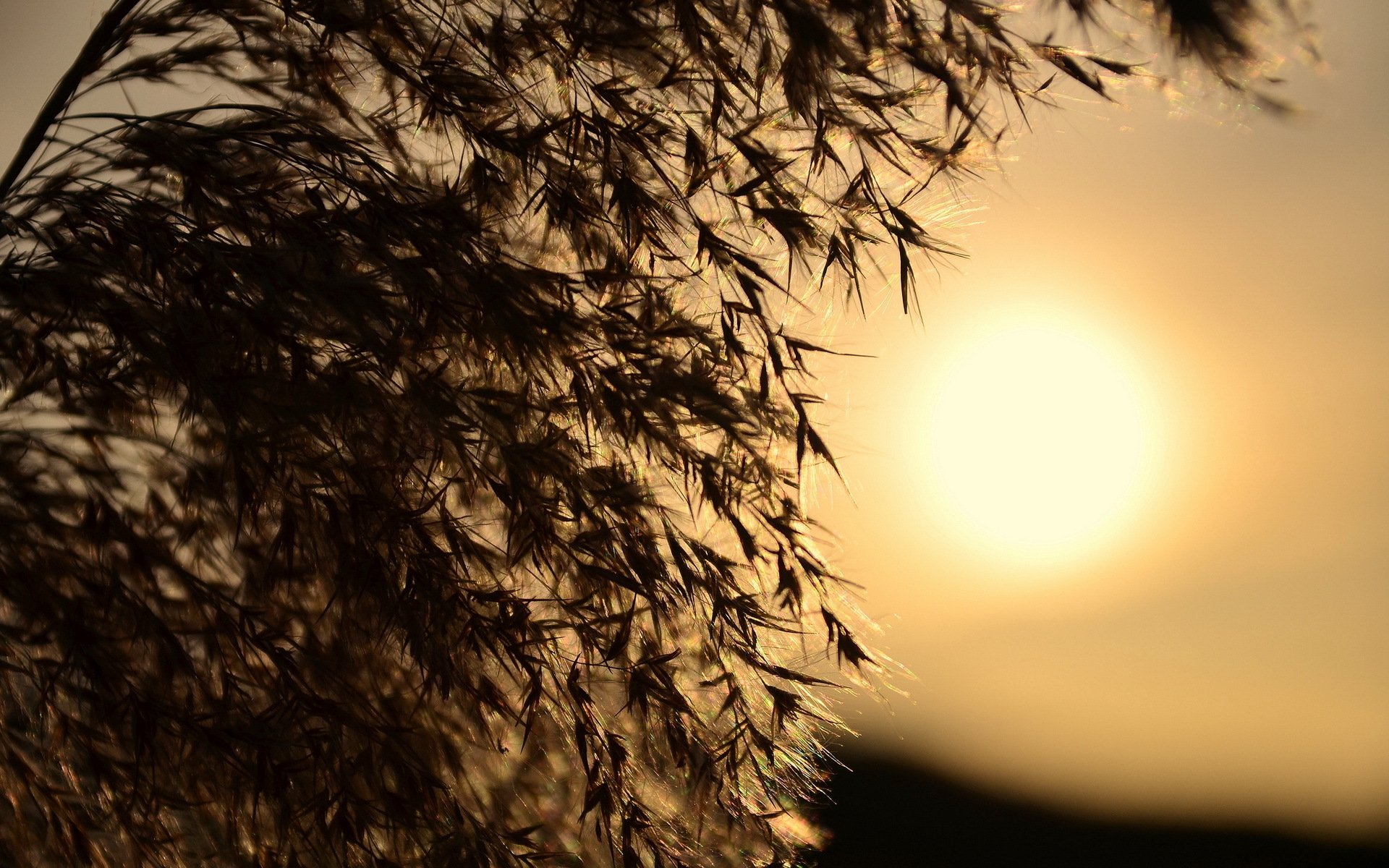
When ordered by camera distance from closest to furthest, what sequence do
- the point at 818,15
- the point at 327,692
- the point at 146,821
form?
the point at 818,15 < the point at 327,692 < the point at 146,821

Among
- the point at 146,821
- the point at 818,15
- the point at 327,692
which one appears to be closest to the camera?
the point at 818,15

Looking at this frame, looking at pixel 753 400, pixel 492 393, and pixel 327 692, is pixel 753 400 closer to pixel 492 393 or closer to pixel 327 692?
pixel 492 393

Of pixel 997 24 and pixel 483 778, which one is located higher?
pixel 997 24

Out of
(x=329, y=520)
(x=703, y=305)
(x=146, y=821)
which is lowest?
(x=146, y=821)

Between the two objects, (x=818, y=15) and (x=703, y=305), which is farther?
(x=703, y=305)

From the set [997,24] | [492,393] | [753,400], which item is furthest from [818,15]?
[492,393]

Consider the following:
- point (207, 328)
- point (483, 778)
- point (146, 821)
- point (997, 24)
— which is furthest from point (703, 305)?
point (146, 821)
